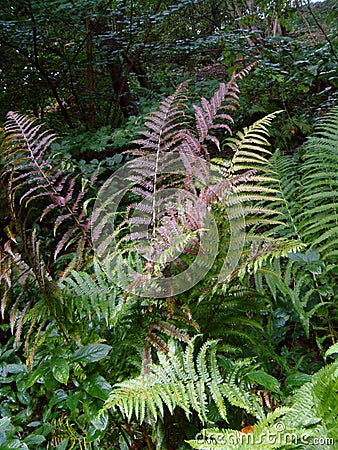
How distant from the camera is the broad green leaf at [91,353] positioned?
107 cm

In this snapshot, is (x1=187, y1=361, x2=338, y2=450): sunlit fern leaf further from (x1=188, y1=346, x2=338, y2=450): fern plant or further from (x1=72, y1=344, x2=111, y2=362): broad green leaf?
(x1=72, y1=344, x2=111, y2=362): broad green leaf

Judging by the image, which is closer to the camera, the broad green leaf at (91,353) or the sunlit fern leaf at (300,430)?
the sunlit fern leaf at (300,430)

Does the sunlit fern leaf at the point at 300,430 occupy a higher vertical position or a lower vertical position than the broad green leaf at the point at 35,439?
higher

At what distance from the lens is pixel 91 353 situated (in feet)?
3.55

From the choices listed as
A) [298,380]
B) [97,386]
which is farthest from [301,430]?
[97,386]

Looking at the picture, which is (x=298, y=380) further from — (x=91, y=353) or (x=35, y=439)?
(x=35, y=439)

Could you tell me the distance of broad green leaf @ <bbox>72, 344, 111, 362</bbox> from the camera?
3.50 ft

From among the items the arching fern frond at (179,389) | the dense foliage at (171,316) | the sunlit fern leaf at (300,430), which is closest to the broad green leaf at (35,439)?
the dense foliage at (171,316)

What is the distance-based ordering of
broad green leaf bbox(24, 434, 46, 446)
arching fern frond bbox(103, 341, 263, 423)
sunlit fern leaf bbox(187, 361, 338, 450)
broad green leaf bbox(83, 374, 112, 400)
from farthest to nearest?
broad green leaf bbox(24, 434, 46, 446) < broad green leaf bbox(83, 374, 112, 400) < arching fern frond bbox(103, 341, 263, 423) < sunlit fern leaf bbox(187, 361, 338, 450)

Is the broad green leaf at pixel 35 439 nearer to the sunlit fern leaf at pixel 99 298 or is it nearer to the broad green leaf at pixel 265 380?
the sunlit fern leaf at pixel 99 298

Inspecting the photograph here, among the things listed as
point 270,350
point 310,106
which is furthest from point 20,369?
point 310,106

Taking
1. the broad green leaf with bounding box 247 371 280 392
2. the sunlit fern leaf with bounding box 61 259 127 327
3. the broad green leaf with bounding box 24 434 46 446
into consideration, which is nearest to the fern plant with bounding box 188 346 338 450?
the broad green leaf with bounding box 247 371 280 392

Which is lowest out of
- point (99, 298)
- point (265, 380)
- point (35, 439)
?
point (35, 439)

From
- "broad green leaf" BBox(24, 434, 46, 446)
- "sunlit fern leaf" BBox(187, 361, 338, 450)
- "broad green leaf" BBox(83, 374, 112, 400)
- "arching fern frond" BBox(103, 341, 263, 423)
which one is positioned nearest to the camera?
"sunlit fern leaf" BBox(187, 361, 338, 450)
